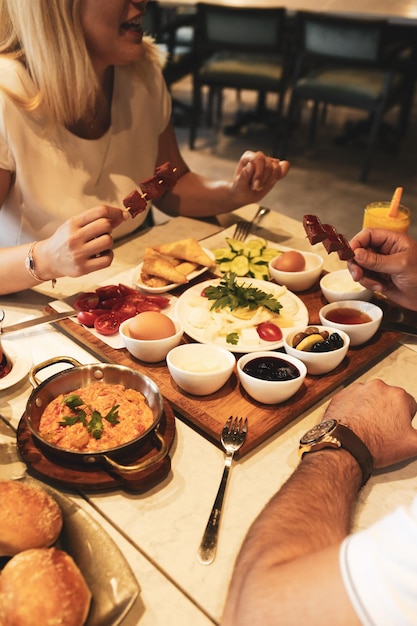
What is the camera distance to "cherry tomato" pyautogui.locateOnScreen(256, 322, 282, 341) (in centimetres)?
159

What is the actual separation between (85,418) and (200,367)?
34 centimetres

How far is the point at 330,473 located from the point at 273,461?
0.53ft

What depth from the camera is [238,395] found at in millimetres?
1406

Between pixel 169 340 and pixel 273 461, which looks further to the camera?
pixel 169 340

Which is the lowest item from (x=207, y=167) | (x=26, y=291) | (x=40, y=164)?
(x=207, y=167)

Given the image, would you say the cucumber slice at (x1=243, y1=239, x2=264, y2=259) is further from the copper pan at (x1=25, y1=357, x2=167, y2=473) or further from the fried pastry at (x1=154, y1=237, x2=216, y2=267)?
the copper pan at (x1=25, y1=357, x2=167, y2=473)

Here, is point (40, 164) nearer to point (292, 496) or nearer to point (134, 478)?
point (134, 478)

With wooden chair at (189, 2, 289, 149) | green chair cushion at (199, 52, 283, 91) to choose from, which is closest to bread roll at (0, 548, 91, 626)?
wooden chair at (189, 2, 289, 149)

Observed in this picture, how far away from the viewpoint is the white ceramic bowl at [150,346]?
4.83 feet

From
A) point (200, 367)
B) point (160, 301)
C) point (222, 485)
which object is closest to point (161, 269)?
point (160, 301)

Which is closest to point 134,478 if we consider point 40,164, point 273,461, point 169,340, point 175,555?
point 175,555

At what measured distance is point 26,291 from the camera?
1.88 meters

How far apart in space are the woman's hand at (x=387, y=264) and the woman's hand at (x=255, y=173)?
24.3 inches

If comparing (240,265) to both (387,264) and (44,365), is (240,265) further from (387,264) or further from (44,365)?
(44,365)
